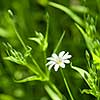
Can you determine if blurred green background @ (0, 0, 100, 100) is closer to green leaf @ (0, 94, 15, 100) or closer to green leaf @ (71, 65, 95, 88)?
green leaf @ (0, 94, 15, 100)

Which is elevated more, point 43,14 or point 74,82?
point 43,14

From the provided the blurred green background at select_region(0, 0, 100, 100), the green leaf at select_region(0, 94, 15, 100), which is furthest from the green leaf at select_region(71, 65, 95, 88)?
the green leaf at select_region(0, 94, 15, 100)

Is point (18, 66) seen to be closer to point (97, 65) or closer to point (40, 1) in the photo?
point (40, 1)

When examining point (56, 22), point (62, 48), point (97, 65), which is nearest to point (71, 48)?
point (62, 48)

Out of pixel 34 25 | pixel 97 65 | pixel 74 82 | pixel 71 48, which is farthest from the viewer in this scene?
pixel 34 25

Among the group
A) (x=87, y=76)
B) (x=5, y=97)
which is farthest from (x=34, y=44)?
(x=87, y=76)

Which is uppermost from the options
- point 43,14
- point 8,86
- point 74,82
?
point 43,14

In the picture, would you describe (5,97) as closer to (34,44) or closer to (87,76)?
(34,44)

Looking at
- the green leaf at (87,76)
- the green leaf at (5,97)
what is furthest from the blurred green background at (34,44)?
the green leaf at (87,76)
